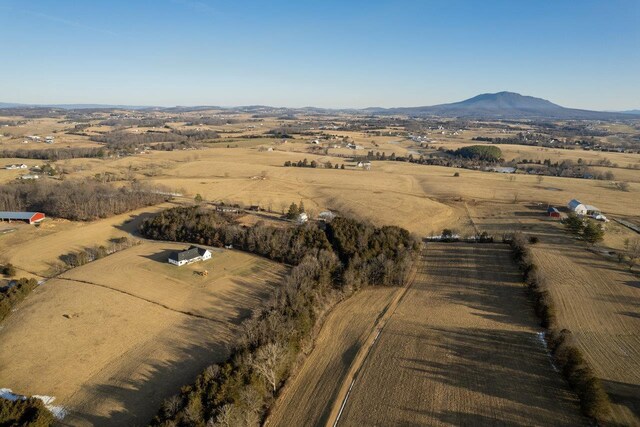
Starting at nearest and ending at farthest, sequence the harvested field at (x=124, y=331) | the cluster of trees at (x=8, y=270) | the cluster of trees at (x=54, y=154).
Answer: the harvested field at (x=124, y=331), the cluster of trees at (x=8, y=270), the cluster of trees at (x=54, y=154)

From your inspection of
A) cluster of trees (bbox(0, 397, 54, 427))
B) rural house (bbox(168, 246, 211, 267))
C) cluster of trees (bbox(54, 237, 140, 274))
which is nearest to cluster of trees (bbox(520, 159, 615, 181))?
rural house (bbox(168, 246, 211, 267))

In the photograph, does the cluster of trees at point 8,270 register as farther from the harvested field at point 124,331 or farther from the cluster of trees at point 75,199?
the cluster of trees at point 75,199

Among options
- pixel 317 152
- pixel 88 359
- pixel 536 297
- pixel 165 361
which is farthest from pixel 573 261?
pixel 317 152

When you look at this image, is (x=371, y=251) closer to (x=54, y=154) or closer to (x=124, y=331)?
(x=124, y=331)

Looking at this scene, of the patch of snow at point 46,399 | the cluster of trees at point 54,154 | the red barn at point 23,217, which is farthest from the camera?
the cluster of trees at point 54,154

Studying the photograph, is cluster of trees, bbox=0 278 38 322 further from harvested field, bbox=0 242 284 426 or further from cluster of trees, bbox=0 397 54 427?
cluster of trees, bbox=0 397 54 427

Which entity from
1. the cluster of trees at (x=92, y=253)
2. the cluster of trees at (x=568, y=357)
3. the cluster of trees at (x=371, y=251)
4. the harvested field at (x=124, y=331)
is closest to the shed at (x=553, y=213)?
the cluster of trees at (x=568, y=357)

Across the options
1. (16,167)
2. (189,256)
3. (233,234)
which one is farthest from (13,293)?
(16,167)
